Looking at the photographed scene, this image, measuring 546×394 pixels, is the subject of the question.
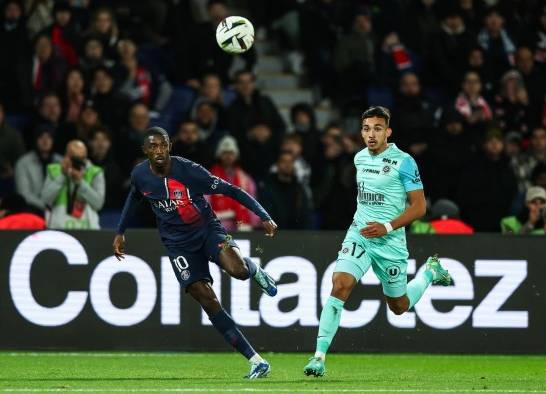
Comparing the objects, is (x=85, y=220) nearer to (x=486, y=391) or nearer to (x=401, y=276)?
(x=401, y=276)

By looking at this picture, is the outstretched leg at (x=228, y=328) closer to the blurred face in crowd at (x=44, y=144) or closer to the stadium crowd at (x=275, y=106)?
the stadium crowd at (x=275, y=106)

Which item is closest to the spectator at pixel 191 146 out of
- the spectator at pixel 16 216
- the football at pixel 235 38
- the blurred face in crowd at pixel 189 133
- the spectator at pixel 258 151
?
the blurred face in crowd at pixel 189 133

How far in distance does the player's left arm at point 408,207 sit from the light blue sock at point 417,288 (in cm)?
85

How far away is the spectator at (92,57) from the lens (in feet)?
57.8

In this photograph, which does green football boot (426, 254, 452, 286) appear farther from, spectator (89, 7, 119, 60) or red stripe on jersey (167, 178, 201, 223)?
spectator (89, 7, 119, 60)

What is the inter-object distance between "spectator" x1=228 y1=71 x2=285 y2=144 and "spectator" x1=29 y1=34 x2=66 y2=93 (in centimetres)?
222

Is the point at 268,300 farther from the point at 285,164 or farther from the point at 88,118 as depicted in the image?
the point at 88,118

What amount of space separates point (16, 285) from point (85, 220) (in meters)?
1.41

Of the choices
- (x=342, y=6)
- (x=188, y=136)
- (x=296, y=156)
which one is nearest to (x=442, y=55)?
(x=342, y=6)

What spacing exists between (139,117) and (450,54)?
503 cm

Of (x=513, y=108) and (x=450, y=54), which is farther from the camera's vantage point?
(x=450, y=54)

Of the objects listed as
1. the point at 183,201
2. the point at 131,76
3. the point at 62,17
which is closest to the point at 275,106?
the point at 131,76

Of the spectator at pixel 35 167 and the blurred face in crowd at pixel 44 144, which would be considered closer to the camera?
the spectator at pixel 35 167

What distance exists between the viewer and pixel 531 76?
1981 cm
